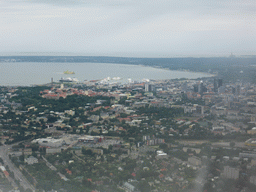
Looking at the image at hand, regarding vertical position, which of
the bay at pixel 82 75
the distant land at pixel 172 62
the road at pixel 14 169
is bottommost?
the road at pixel 14 169

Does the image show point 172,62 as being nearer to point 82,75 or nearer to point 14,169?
point 82,75

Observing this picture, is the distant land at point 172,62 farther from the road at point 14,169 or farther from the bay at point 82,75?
the road at point 14,169

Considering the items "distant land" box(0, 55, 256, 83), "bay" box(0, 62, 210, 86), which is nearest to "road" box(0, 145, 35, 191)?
"distant land" box(0, 55, 256, 83)

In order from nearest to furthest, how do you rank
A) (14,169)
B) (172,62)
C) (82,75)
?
(14,169) < (82,75) < (172,62)

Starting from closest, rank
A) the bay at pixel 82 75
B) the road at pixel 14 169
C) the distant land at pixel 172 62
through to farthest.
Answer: the road at pixel 14 169, the distant land at pixel 172 62, the bay at pixel 82 75

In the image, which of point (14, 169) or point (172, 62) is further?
point (172, 62)

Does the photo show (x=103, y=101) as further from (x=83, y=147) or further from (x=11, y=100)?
(x=83, y=147)

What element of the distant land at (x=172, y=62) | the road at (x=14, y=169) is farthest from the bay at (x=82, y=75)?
the road at (x=14, y=169)

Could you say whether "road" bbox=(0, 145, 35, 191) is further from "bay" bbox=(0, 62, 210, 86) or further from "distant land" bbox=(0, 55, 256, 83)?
"bay" bbox=(0, 62, 210, 86)

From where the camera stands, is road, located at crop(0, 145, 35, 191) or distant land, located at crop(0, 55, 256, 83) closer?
road, located at crop(0, 145, 35, 191)

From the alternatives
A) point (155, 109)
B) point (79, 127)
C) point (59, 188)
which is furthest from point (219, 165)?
point (155, 109)

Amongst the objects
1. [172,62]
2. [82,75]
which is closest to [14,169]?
[82,75]
